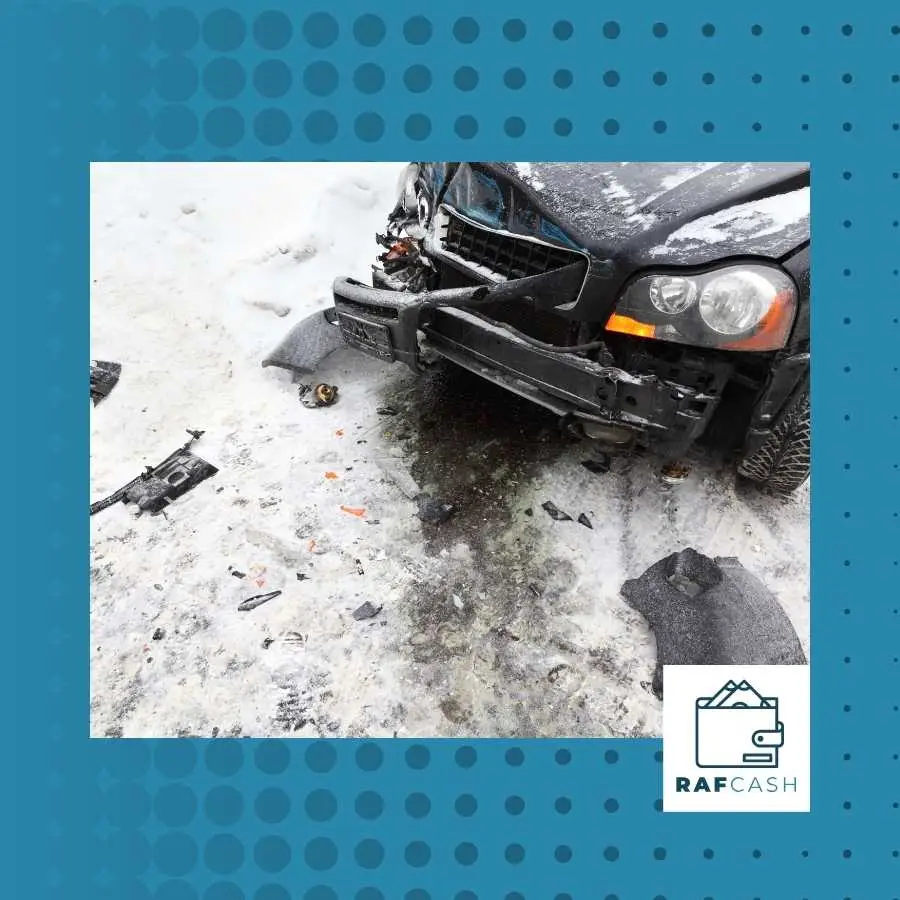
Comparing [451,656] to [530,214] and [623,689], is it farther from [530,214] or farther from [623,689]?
[530,214]

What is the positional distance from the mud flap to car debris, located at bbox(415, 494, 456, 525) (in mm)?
1251

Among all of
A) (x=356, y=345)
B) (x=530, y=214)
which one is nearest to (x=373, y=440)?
(x=356, y=345)

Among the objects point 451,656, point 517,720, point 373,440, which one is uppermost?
point 373,440

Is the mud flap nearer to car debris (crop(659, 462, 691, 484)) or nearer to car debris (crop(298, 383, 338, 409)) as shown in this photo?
car debris (crop(298, 383, 338, 409))

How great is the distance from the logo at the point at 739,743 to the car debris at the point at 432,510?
139 cm

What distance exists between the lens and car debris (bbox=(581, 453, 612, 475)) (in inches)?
120

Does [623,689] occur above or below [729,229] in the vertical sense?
below

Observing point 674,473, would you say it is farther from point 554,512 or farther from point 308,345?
point 308,345

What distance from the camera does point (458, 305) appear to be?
257cm

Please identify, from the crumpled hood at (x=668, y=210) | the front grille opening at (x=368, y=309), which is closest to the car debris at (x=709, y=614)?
the crumpled hood at (x=668, y=210)

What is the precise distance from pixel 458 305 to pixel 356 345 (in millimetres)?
679

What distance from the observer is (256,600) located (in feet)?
8.09

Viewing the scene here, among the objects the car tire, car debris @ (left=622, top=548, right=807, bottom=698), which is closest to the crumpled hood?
the car tire

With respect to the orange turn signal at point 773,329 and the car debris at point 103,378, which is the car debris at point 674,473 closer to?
A: the orange turn signal at point 773,329
